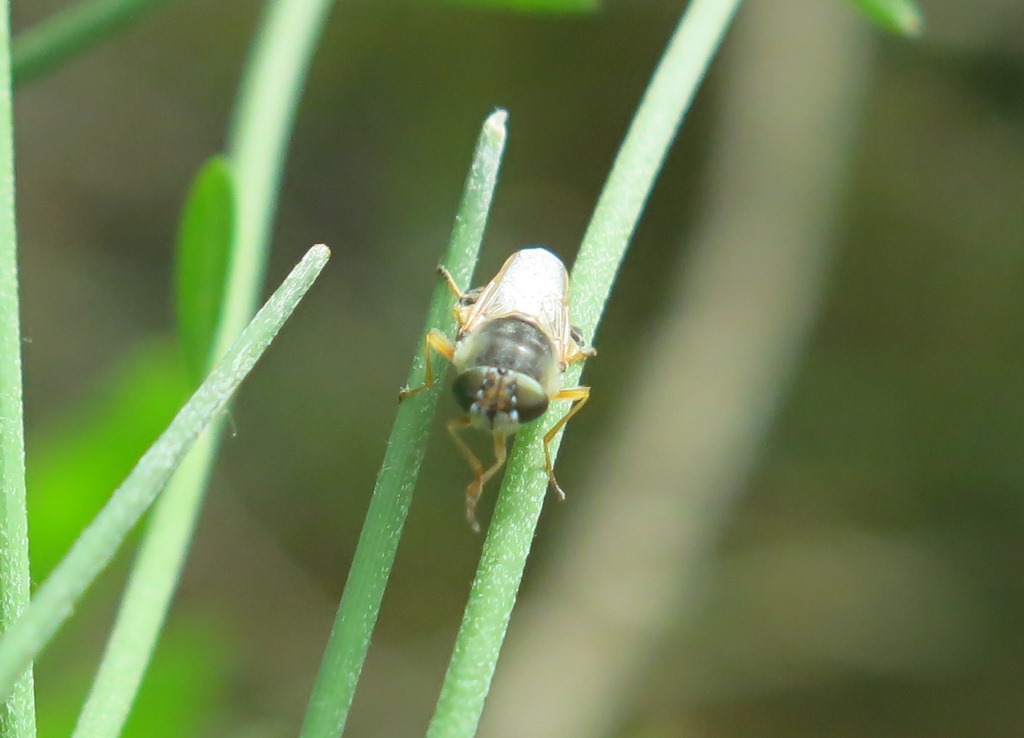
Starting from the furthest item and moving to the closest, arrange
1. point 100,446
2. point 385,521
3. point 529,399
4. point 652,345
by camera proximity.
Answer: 1. point 652,345
2. point 100,446
3. point 529,399
4. point 385,521

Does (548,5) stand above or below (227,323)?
above

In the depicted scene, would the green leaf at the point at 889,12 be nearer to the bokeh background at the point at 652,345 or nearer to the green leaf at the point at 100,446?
the green leaf at the point at 100,446

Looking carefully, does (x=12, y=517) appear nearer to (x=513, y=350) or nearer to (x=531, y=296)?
(x=513, y=350)

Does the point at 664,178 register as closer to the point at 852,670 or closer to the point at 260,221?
the point at 852,670

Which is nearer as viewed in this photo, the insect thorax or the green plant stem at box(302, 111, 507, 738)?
the green plant stem at box(302, 111, 507, 738)

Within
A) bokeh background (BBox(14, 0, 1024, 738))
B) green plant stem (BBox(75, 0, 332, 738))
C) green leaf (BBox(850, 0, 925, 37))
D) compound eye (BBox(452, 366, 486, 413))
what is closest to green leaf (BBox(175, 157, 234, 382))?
green plant stem (BBox(75, 0, 332, 738))

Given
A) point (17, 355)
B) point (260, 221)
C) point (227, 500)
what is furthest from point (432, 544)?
point (17, 355)

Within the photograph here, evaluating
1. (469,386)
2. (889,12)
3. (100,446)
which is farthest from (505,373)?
(100,446)

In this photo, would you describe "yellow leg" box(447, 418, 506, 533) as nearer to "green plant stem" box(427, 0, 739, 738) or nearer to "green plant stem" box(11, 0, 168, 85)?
"green plant stem" box(427, 0, 739, 738)
